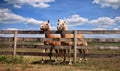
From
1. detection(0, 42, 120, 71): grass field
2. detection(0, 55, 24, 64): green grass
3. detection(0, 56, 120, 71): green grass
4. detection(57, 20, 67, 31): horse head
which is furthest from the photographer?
detection(57, 20, 67, 31): horse head

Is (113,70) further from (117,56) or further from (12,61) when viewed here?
(12,61)

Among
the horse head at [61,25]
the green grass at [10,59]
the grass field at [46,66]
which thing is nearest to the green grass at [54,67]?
the grass field at [46,66]

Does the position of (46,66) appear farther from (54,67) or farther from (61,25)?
(61,25)

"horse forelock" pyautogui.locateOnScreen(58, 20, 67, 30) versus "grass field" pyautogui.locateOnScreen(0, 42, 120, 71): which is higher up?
"horse forelock" pyautogui.locateOnScreen(58, 20, 67, 30)

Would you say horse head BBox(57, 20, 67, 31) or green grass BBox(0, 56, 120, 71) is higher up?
horse head BBox(57, 20, 67, 31)

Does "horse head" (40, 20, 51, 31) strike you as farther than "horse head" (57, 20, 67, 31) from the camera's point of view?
Yes

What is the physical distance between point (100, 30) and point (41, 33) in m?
3.39

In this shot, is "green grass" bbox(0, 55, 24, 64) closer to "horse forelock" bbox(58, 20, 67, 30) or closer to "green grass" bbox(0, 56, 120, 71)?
"green grass" bbox(0, 56, 120, 71)

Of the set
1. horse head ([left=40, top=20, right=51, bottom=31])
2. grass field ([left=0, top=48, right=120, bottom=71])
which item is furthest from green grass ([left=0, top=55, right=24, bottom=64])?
horse head ([left=40, top=20, right=51, bottom=31])

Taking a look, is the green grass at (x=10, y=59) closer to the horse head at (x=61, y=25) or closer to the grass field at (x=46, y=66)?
the grass field at (x=46, y=66)

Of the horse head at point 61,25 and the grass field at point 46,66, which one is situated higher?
the horse head at point 61,25

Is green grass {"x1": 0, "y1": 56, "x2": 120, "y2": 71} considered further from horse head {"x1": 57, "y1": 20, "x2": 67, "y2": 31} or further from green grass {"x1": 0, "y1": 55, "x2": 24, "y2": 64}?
horse head {"x1": 57, "y1": 20, "x2": 67, "y2": 31}

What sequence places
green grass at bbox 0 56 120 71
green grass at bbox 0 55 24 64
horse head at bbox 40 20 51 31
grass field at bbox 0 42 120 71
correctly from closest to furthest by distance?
green grass at bbox 0 56 120 71, grass field at bbox 0 42 120 71, green grass at bbox 0 55 24 64, horse head at bbox 40 20 51 31

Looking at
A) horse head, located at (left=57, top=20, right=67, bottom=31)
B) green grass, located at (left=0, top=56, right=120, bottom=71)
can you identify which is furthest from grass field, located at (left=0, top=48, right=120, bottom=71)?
horse head, located at (left=57, top=20, right=67, bottom=31)
